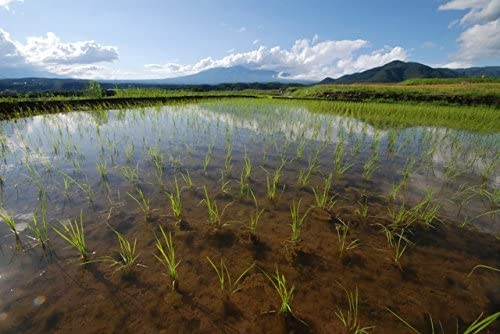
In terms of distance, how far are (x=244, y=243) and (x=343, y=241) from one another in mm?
912

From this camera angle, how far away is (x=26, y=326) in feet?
5.14

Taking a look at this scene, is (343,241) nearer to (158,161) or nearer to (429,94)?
(158,161)

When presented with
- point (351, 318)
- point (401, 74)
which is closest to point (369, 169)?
point (351, 318)

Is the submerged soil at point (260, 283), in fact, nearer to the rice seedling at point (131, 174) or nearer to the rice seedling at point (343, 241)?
the rice seedling at point (343, 241)

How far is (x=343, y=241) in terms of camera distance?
2.18 meters

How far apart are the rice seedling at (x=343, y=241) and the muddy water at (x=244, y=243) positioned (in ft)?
0.11

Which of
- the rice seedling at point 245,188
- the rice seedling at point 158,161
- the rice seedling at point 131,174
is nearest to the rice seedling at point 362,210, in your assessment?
the rice seedling at point 245,188

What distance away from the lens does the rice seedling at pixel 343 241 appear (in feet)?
7.28

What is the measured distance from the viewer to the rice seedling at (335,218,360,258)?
222cm

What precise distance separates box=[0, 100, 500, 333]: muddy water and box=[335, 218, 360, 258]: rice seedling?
1.3 inches

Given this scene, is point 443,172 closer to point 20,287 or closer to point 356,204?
point 356,204

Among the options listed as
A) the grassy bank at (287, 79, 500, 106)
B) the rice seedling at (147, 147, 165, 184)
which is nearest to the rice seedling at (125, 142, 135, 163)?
the rice seedling at (147, 147, 165, 184)

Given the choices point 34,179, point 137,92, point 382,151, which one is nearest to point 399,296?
point 382,151

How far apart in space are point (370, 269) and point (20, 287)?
108 inches
